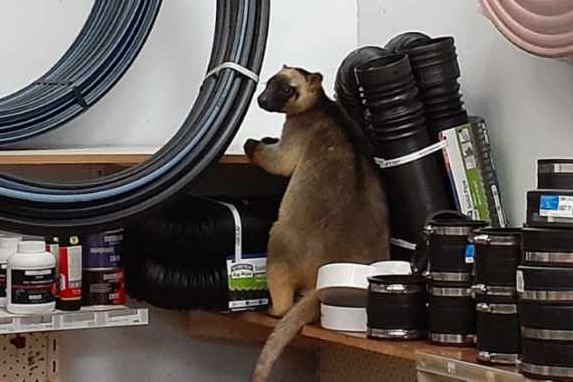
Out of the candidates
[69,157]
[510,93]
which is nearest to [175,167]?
[69,157]

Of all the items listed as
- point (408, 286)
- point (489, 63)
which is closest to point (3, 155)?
point (408, 286)

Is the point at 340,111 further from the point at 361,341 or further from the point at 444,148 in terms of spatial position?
the point at 361,341

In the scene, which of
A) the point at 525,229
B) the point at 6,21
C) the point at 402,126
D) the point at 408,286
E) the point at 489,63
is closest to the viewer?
the point at 525,229

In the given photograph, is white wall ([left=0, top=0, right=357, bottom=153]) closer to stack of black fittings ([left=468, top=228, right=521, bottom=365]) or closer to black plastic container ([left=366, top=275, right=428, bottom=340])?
black plastic container ([left=366, top=275, right=428, bottom=340])

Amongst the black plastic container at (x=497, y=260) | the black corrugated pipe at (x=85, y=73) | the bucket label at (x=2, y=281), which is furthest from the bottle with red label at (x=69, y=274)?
the black plastic container at (x=497, y=260)

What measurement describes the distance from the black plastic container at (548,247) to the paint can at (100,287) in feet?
3.18

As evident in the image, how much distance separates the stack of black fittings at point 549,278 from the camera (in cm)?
134

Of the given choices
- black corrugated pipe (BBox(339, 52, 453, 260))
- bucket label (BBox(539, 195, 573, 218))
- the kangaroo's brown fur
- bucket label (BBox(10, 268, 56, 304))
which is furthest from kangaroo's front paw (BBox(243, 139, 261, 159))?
bucket label (BBox(539, 195, 573, 218))

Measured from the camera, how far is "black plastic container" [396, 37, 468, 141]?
190cm

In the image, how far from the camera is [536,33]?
1.59 metres

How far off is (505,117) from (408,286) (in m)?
0.51

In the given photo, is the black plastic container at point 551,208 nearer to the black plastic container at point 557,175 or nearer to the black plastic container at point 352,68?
the black plastic container at point 557,175

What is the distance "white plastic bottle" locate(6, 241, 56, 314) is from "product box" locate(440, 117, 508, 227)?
799 mm

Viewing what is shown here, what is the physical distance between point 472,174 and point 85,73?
0.81 metres
